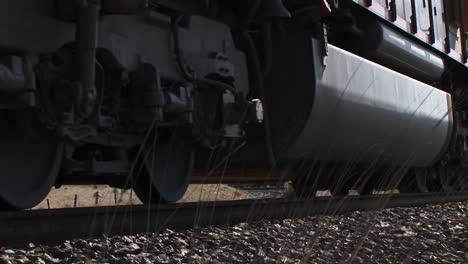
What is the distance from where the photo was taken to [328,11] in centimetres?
525

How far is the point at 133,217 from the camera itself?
3488 mm

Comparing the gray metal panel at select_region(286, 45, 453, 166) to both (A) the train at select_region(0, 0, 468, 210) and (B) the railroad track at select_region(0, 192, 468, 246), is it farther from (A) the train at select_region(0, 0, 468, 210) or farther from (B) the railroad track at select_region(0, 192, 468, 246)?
(B) the railroad track at select_region(0, 192, 468, 246)

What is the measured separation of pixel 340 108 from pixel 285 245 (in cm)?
258

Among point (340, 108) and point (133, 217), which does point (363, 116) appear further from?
point (133, 217)

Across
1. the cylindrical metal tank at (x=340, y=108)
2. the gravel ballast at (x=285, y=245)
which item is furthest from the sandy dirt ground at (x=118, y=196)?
the cylindrical metal tank at (x=340, y=108)

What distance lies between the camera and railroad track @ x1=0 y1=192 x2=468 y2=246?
2.94m

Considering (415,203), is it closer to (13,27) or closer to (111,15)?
(111,15)

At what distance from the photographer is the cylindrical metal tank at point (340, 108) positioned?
17.3 ft

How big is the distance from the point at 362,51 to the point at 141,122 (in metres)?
3.25

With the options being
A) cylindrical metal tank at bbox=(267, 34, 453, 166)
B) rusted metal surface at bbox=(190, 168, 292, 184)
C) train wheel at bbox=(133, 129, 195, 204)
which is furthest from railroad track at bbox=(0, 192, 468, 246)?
rusted metal surface at bbox=(190, 168, 292, 184)

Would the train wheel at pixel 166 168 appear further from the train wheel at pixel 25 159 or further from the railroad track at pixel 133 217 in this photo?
the train wheel at pixel 25 159

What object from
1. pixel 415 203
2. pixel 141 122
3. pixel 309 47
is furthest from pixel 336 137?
pixel 141 122

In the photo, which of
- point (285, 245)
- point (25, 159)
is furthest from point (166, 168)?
point (285, 245)

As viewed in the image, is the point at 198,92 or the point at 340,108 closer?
the point at 198,92
